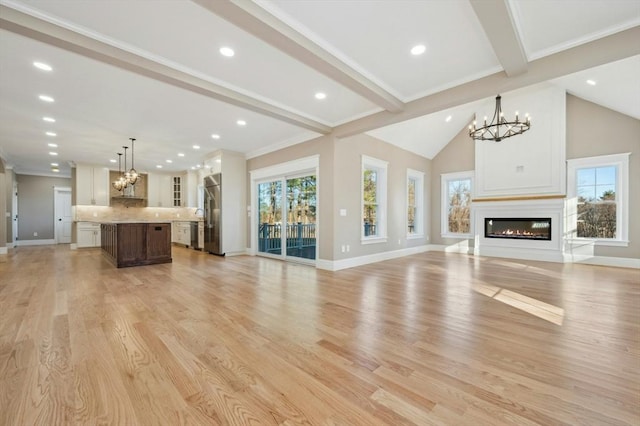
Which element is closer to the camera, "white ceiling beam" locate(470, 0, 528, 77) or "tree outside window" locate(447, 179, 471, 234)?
"white ceiling beam" locate(470, 0, 528, 77)

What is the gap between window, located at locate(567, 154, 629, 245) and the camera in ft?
18.0

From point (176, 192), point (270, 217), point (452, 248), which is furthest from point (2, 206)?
point (452, 248)

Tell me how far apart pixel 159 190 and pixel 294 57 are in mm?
9640

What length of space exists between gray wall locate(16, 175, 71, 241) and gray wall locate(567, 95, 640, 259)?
55.2 feet

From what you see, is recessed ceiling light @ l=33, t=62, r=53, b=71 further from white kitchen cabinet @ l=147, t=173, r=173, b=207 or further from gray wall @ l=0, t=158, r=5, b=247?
white kitchen cabinet @ l=147, t=173, r=173, b=207

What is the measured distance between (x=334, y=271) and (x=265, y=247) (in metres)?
2.73

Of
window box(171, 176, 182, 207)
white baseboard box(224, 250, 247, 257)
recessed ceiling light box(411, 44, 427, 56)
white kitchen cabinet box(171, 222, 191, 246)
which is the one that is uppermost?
recessed ceiling light box(411, 44, 427, 56)

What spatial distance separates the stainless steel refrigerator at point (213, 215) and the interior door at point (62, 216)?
7.03 metres

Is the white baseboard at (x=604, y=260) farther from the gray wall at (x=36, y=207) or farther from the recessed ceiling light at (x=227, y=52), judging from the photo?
the gray wall at (x=36, y=207)

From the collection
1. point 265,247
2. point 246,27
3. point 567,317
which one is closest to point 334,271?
point 265,247

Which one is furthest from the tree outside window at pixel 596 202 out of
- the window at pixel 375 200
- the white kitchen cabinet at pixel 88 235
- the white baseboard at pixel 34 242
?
the white baseboard at pixel 34 242

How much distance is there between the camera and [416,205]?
315 inches

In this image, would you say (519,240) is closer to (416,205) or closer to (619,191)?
(619,191)

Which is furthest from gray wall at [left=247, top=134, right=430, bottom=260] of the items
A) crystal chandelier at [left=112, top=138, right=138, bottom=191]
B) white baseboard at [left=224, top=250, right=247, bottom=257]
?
crystal chandelier at [left=112, top=138, right=138, bottom=191]
